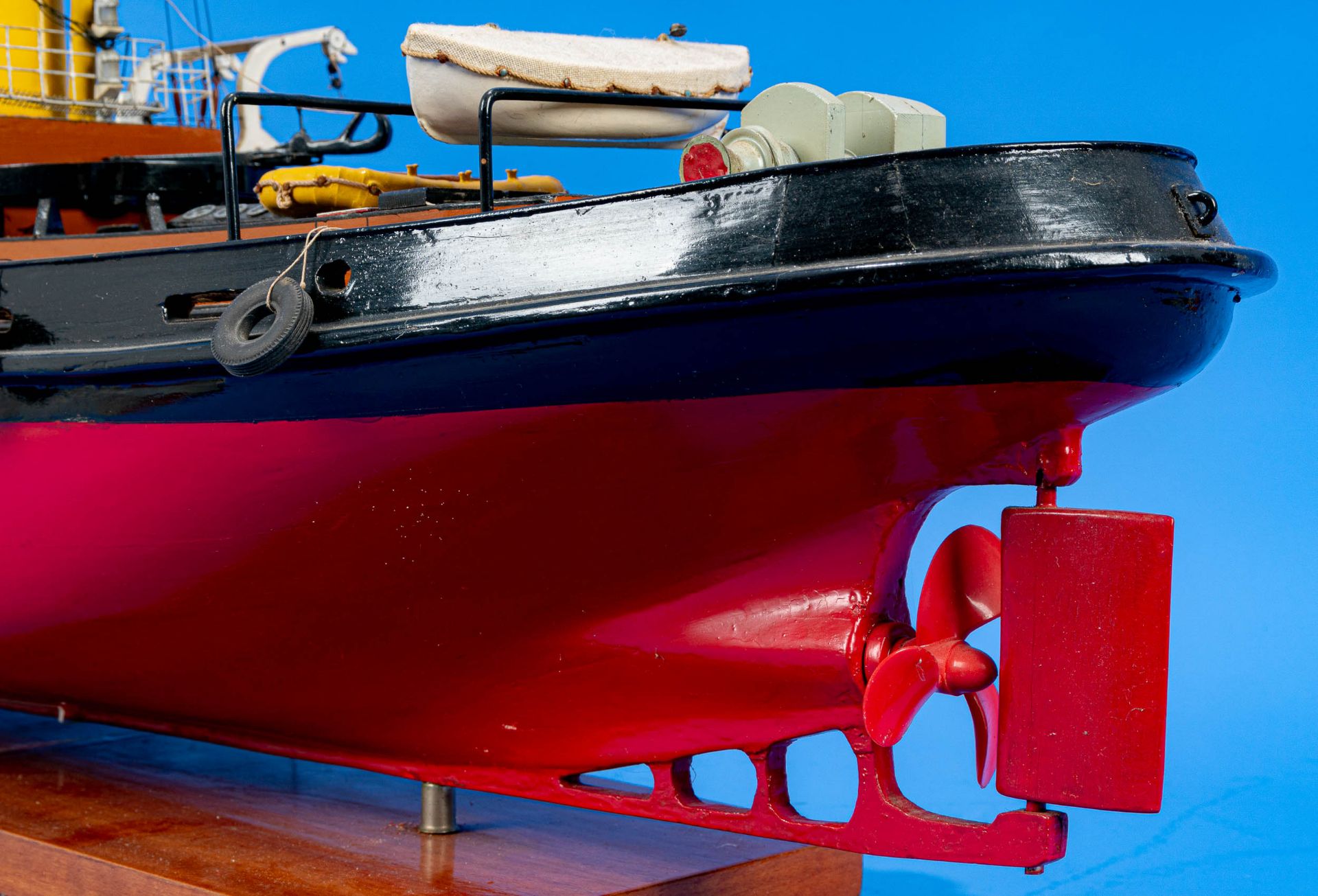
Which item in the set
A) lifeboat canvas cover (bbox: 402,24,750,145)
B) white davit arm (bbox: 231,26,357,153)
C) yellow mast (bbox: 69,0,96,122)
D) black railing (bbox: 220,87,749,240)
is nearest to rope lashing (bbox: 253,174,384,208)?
black railing (bbox: 220,87,749,240)

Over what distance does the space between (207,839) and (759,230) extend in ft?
6.18

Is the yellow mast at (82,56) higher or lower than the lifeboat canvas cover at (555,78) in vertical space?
higher

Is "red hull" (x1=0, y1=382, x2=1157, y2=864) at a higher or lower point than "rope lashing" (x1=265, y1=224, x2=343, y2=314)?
lower

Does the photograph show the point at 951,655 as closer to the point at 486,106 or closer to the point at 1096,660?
the point at 1096,660

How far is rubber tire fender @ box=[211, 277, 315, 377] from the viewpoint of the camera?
9.45 ft

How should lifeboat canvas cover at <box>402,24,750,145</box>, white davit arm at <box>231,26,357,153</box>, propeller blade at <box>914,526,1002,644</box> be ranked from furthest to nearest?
white davit arm at <box>231,26,357,153</box> < lifeboat canvas cover at <box>402,24,750,145</box> < propeller blade at <box>914,526,1002,644</box>

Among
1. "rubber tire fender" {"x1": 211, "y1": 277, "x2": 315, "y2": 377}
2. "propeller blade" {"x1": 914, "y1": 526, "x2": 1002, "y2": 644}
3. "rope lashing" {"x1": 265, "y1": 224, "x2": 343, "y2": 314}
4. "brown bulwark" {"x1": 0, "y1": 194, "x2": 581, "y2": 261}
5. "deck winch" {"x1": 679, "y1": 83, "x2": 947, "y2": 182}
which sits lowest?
"propeller blade" {"x1": 914, "y1": 526, "x2": 1002, "y2": 644}

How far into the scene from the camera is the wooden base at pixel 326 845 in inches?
122

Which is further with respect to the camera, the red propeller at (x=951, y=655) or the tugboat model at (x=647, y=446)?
the red propeller at (x=951, y=655)

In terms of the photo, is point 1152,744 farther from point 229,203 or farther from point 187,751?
point 187,751

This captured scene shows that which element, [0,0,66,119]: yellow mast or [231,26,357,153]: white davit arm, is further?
[231,26,357,153]: white davit arm

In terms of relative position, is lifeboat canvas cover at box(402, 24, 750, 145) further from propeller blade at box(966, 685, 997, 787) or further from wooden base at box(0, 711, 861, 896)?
wooden base at box(0, 711, 861, 896)

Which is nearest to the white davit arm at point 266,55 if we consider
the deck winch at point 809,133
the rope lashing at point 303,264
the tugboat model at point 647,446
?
the tugboat model at point 647,446

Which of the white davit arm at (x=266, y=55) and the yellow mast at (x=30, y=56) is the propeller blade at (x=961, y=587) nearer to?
the yellow mast at (x=30, y=56)
